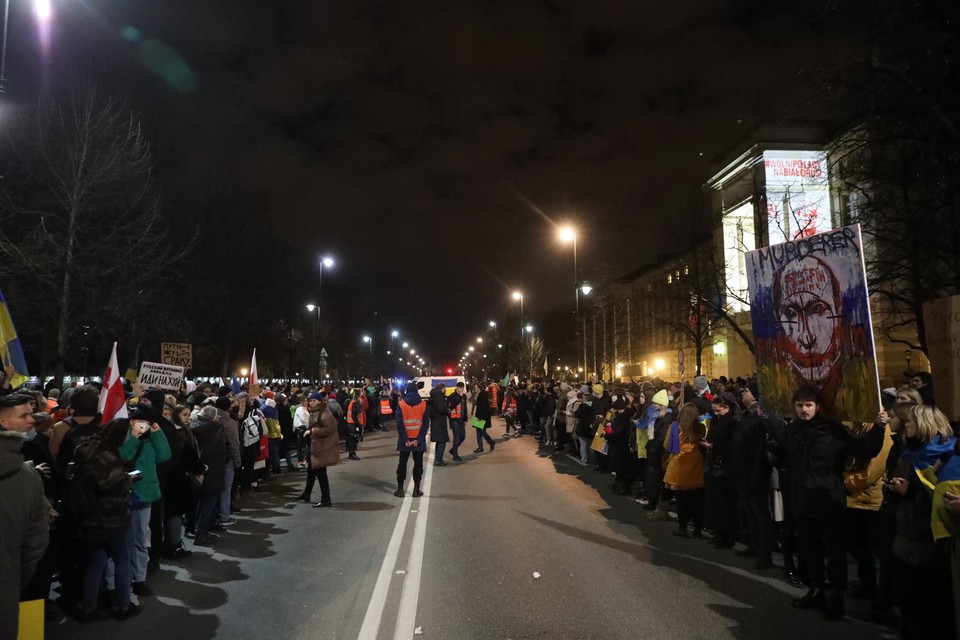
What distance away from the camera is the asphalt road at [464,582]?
5.61m

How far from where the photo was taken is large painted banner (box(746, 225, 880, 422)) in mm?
6328

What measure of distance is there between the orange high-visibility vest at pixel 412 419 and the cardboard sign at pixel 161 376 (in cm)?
508

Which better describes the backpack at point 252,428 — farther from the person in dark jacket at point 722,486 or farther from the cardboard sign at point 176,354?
the person in dark jacket at point 722,486

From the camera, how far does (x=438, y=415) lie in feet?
53.1

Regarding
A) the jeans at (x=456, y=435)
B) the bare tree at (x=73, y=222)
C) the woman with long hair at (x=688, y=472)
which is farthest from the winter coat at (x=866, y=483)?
the bare tree at (x=73, y=222)

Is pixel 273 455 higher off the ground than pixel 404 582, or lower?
higher

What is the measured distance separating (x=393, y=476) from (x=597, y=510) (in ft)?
18.2

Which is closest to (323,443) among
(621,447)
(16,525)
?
(621,447)

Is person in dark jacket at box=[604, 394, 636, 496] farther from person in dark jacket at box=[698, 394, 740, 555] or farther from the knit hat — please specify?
person in dark jacket at box=[698, 394, 740, 555]

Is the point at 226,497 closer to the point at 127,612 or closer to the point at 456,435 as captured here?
the point at 127,612

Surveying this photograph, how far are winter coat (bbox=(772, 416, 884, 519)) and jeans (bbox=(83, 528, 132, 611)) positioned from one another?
5944 mm

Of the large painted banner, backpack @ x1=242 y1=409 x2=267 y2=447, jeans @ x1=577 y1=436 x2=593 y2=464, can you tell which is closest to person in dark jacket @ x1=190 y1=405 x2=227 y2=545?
backpack @ x1=242 y1=409 x2=267 y2=447

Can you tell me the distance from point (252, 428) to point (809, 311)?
909 cm

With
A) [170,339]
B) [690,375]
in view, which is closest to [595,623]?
[170,339]
